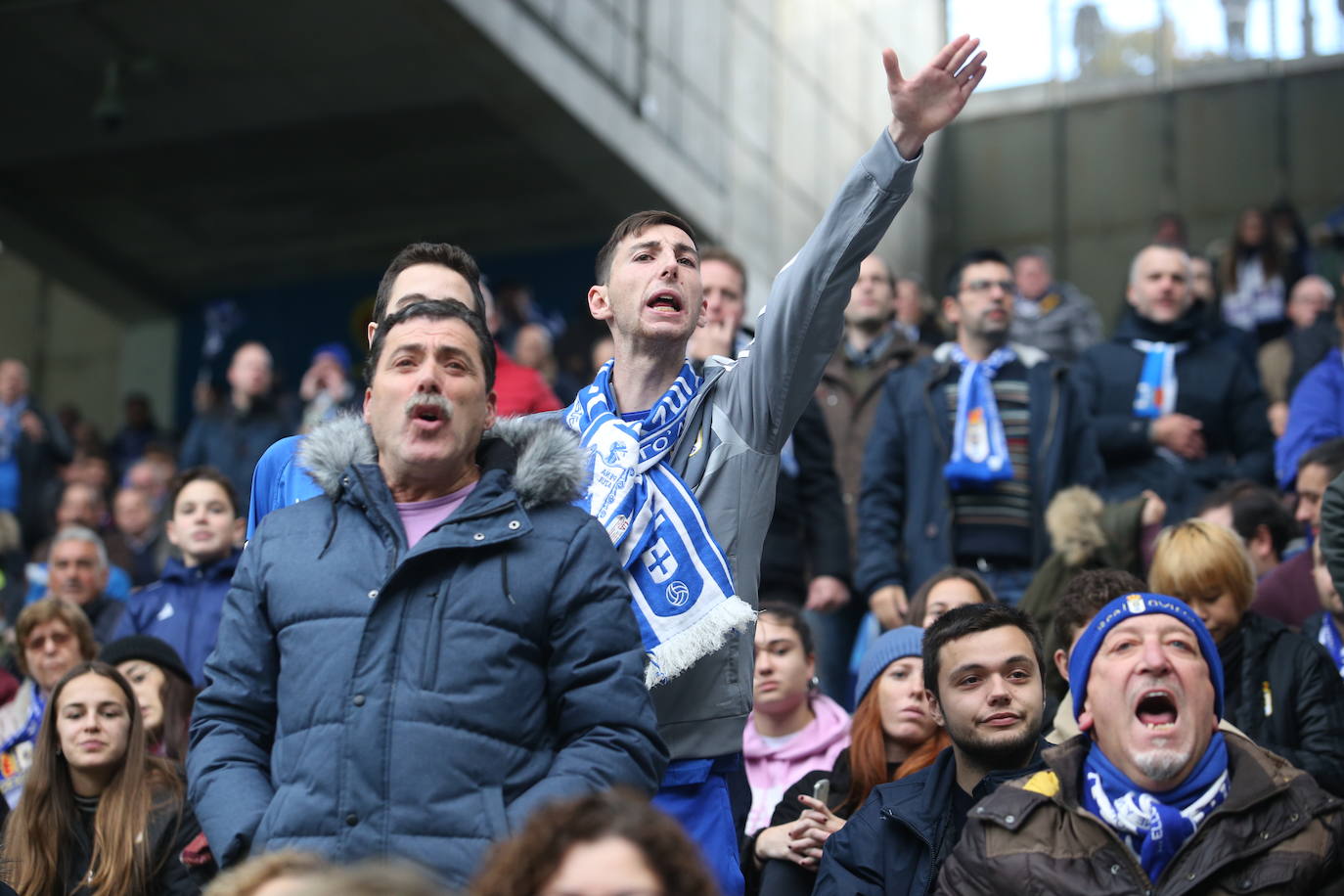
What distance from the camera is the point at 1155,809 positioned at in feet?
14.9

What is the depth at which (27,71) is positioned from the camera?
55.2ft

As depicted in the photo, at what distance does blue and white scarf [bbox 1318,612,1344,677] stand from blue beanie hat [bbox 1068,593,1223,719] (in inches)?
64.0

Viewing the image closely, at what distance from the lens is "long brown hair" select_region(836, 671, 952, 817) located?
5.82 metres

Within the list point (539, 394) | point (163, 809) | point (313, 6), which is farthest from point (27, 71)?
point (163, 809)

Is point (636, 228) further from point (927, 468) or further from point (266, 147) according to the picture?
point (266, 147)

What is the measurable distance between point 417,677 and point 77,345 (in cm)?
1945

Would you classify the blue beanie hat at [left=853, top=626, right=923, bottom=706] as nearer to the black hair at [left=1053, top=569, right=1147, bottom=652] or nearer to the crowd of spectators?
the crowd of spectators

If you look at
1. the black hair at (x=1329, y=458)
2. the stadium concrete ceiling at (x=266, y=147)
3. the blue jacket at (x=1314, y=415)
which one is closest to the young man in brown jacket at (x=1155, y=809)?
the black hair at (x=1329, y=458)

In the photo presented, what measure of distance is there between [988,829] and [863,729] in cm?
149

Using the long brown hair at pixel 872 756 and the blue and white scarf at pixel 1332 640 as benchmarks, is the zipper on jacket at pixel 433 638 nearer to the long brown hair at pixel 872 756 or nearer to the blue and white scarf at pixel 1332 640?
the long brown hair at pixel 872 756

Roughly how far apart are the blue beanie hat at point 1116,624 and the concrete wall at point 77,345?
17953mm

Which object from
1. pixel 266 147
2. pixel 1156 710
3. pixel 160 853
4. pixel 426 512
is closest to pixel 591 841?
pixel 426 512

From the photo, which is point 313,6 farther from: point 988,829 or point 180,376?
point 988,829

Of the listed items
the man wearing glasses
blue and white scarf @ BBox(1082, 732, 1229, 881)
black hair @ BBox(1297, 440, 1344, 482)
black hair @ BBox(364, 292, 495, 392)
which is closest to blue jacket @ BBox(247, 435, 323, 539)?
black hair @ BBox(364, 292, 495, 392)
